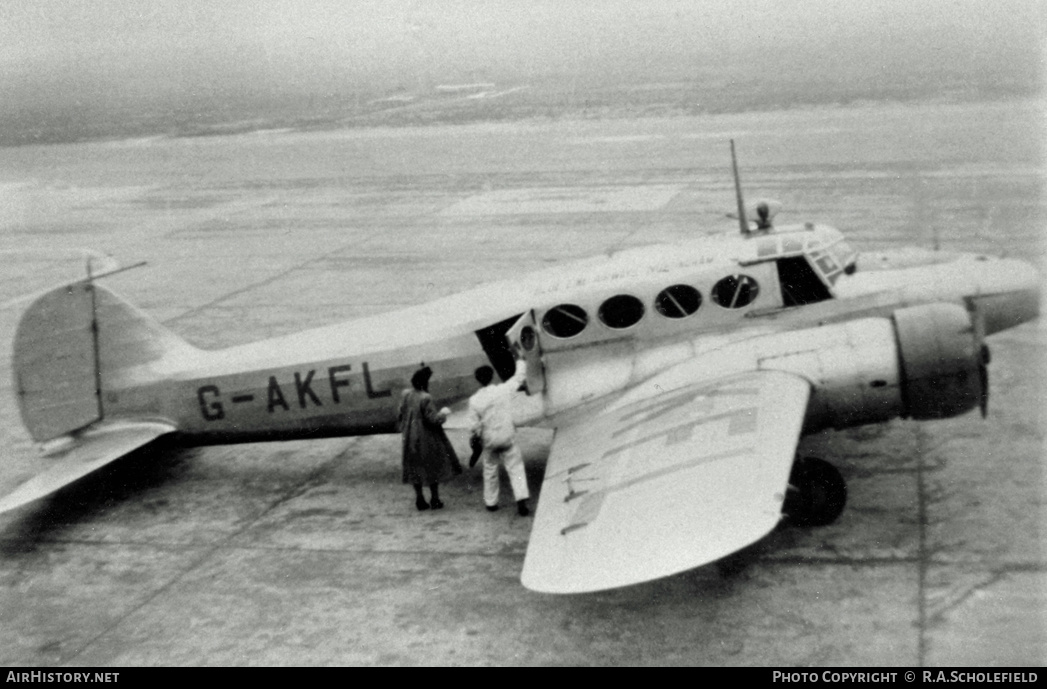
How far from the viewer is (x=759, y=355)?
10.3m

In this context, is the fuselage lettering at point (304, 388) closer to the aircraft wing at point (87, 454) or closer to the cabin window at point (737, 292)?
the aircraft wing at point (87, 454)

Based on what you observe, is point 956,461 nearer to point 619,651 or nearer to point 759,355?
point 759,355

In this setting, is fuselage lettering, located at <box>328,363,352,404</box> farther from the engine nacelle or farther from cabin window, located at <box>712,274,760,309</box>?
the engine nacelle

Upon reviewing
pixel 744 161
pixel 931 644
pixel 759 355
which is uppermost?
pixel 744 161

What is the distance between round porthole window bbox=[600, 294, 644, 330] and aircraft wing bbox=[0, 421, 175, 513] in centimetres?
508

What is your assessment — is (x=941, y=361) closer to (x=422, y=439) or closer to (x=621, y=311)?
(x=621, y=311)

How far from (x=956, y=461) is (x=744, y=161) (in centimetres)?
2533

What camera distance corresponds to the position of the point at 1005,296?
1080 centimetres

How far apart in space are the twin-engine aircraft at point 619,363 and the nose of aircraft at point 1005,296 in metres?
0.02

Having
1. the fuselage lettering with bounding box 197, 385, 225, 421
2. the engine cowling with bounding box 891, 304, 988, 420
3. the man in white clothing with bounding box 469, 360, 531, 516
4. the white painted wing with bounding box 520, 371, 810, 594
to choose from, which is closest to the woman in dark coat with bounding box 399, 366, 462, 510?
the man in white clothing with bounding box 469, 360, 531, 516

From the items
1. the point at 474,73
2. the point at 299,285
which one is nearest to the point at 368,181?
the point at 299,285

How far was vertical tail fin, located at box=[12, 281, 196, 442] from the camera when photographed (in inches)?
459

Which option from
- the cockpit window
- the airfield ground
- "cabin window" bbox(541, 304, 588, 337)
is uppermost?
the cockpit window

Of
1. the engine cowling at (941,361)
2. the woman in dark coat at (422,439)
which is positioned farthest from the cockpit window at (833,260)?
the woman in dark coat at (422,439)
